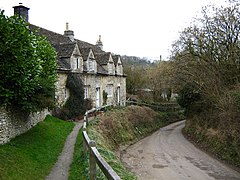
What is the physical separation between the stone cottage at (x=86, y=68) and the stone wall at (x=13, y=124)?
7977 mm

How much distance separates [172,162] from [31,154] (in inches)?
383

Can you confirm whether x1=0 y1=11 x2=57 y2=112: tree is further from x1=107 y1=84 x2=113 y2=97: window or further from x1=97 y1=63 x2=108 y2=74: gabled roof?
x1=107 y1=84 x2=113 y2=97: window

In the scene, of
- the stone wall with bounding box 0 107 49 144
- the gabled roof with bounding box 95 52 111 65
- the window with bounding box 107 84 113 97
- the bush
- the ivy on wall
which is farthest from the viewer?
the window with bounding box 107 84 113 97

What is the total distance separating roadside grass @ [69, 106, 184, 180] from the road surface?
3.88 feet

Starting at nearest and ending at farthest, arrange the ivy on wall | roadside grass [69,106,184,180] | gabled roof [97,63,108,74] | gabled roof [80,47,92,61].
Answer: roadside grass [69,106,184,180] < the ivy on wall < gabled roof [80,47,92,61] < gabled roof [97,63,108,74]

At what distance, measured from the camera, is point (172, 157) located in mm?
19516

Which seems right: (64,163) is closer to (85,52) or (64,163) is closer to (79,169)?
(79,169)

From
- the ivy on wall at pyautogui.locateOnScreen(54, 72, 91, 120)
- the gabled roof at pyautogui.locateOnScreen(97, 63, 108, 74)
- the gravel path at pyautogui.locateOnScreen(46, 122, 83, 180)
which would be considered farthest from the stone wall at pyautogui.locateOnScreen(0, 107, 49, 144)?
the gabled roof at pyautogui.locateOnScreen(97, 63, 108, 74)

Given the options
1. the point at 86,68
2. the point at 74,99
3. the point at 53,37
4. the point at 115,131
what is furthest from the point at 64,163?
the point at 53,37

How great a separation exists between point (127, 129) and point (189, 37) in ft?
33.6

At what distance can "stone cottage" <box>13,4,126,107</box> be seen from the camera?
83.7 feet

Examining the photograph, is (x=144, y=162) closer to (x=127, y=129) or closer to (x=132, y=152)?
(x=132, y=152)

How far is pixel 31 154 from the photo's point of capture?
11.5 metres

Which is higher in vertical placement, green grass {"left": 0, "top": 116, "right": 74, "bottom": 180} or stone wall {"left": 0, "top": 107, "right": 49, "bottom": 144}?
stone wall {"left": 0, "top": 107, "right": 49, "bottom": 144}
